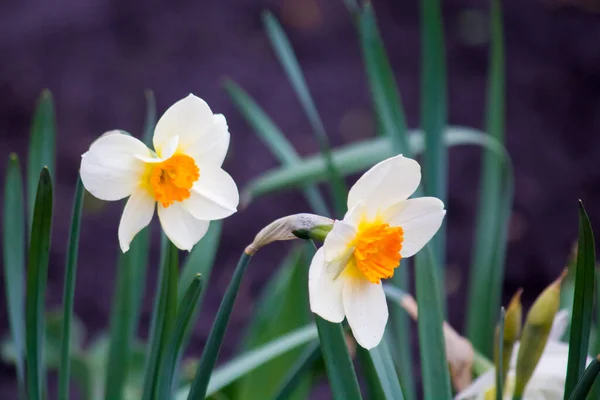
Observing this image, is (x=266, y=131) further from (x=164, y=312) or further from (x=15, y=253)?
(x=164, y=312)

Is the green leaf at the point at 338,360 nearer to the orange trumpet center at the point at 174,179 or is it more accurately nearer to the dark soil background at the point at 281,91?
the orange trumpet center at the point at 174,179

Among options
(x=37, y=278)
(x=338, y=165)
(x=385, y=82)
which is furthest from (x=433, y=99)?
(x=37, y=278)

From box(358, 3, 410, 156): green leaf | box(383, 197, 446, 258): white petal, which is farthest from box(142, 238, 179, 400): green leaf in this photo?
box(358, 3, 410, 156): green leaf

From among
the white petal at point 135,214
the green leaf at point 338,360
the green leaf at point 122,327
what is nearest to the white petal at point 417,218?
the green leaf at point 338,360

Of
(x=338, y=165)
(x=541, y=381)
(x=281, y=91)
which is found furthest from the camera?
(x=281, y=91)

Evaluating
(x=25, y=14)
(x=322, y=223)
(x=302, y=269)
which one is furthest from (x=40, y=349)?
(x=25, y=14)

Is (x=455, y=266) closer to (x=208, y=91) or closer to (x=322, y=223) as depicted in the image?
(x=208, y=91)
